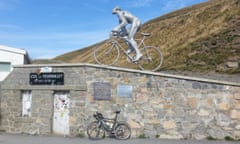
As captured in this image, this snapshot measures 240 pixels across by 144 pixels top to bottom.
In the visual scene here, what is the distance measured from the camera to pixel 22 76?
15711 mm

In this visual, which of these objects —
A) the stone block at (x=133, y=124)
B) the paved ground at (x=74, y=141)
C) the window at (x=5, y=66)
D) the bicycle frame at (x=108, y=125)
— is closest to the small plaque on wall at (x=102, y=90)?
the bicycle frame at (x=108, y=125)

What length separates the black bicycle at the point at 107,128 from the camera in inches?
542

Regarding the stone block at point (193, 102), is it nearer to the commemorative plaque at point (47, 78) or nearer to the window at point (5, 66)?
the commemorative plaque at point (47, 78)

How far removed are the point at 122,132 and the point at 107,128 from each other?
2.07 ft

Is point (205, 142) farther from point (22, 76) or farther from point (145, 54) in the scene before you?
point (22, 76)

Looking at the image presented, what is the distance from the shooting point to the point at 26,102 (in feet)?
51.3

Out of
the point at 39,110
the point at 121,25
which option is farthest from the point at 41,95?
the point at 121,25

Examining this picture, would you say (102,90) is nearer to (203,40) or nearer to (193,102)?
(193,102)

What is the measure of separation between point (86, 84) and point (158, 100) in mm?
3028

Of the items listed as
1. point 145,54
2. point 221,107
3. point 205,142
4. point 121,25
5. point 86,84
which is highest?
point 121,25

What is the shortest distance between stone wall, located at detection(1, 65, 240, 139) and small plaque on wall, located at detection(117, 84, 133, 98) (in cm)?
12


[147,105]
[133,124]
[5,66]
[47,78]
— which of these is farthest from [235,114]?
[5,66]

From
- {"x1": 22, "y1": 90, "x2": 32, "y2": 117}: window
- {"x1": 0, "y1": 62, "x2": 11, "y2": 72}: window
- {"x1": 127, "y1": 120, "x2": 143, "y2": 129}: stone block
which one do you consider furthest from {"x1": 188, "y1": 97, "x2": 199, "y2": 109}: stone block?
{"x1": 0, "y1": 62, "x2": 11, "y2": 72}: window

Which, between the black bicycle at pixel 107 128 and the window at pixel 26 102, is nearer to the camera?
the black bicycle at pixel 107 128
